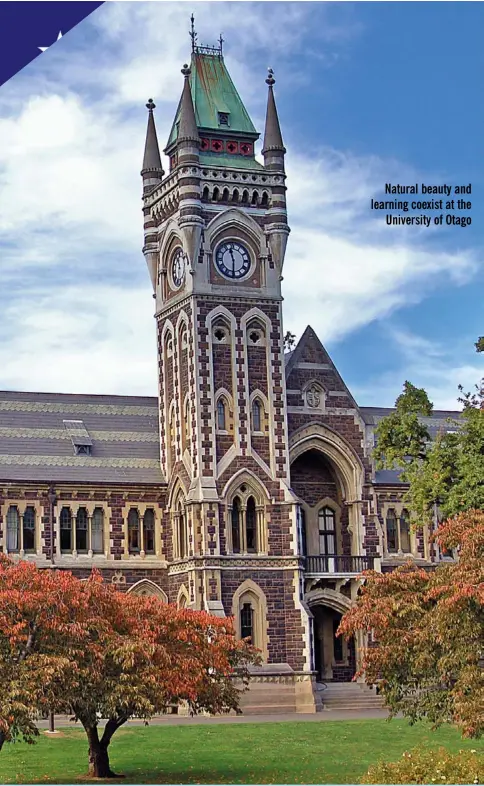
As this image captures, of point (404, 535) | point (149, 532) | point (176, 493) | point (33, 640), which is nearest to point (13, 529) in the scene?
point (149, 532)

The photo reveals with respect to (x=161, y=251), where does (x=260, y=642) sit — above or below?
below

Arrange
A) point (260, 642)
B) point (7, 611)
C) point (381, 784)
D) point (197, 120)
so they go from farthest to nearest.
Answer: point (197, 120), point (260, 642), point (7, 611), point (381, 784)

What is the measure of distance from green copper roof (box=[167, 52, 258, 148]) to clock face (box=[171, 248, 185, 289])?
4.99 m

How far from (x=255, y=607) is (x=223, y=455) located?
580 cm

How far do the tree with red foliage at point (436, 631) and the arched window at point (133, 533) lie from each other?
22.1 meters

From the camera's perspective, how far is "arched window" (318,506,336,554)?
5497 cm

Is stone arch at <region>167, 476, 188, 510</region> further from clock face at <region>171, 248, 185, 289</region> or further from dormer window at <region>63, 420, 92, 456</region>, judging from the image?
clock face at <region>171, 248, 185, 289</region>

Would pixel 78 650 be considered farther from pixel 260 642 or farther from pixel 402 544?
pixel 402 544

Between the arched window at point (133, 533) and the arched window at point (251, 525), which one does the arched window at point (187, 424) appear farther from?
the arched window at point (133, 533)

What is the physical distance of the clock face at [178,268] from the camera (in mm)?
52875

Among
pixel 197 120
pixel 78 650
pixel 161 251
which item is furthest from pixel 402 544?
pixel 78 650

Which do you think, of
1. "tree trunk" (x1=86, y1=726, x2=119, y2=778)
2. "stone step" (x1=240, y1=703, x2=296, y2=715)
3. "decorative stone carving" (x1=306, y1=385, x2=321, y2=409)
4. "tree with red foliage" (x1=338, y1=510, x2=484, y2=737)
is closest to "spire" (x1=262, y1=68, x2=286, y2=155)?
"decorative stone carving" (x1=306, y1=385, x2=321, y2=409)

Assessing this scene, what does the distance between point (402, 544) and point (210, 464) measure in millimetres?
10363

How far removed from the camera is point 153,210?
55.6m
